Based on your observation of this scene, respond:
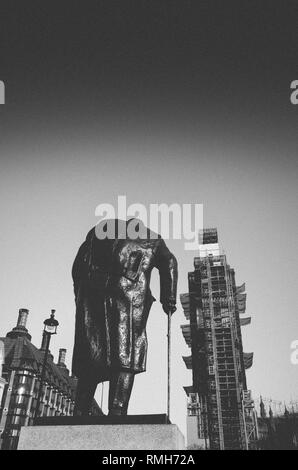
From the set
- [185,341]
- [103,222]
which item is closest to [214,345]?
[185,341]

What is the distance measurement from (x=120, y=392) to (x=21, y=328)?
216ft

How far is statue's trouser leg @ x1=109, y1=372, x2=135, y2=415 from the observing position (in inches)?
180

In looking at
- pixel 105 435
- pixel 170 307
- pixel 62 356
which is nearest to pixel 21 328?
pixel 62 356

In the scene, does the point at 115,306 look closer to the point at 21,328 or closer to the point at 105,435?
the point at 105,435

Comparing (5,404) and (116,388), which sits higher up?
(5,404)

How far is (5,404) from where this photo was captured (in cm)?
4941

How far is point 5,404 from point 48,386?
12754 mm

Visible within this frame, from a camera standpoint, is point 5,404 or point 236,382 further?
point 236,382

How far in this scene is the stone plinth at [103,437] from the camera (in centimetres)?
394

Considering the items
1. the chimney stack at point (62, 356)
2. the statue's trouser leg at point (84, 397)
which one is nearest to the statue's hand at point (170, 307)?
the statue's trouser leg at point (84, 397)

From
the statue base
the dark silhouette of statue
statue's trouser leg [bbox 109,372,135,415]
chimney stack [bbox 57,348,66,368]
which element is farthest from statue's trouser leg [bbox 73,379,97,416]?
chimney stack [bbox 57,348,66,368]

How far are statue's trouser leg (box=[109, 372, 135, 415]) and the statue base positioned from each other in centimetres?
34
